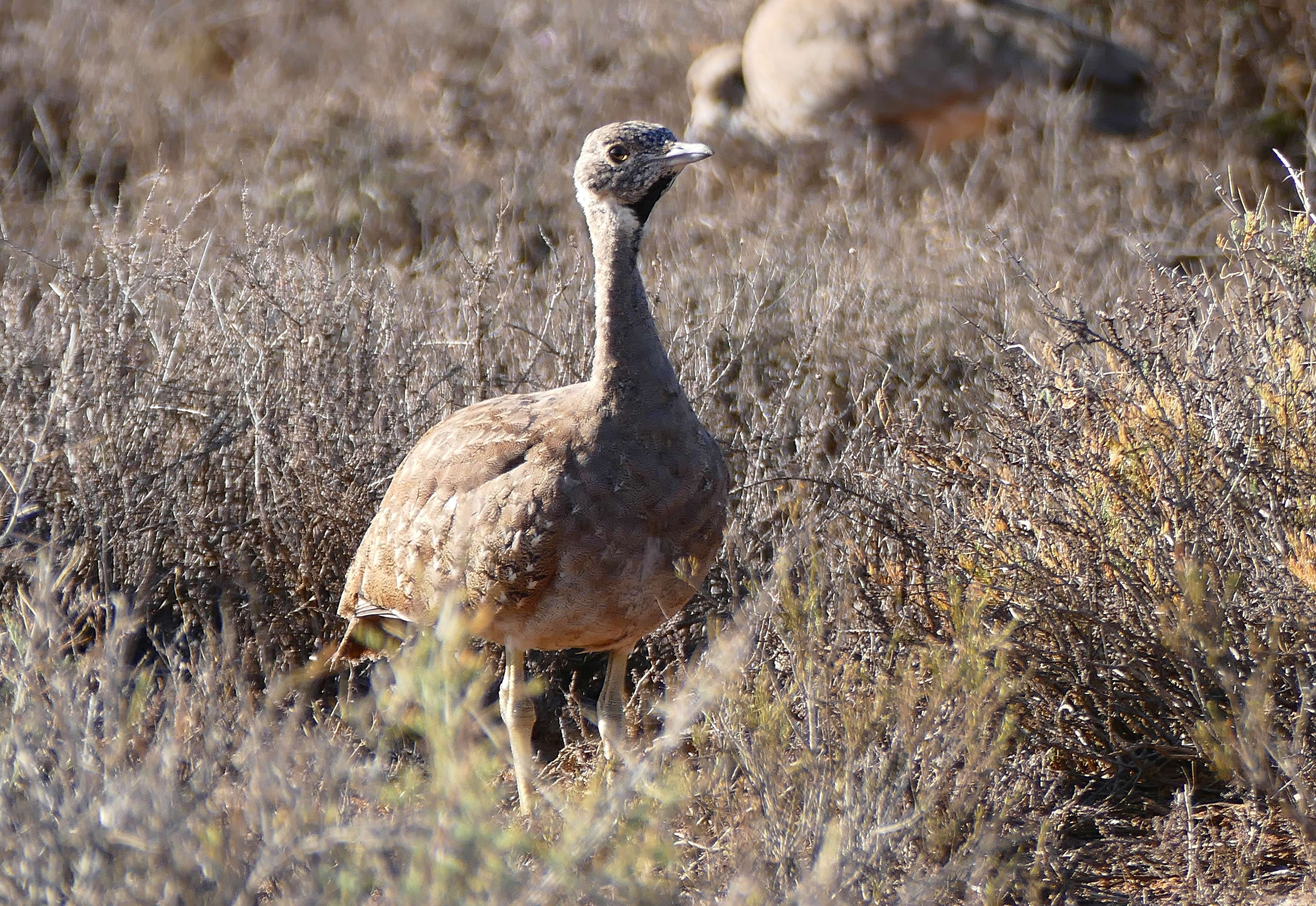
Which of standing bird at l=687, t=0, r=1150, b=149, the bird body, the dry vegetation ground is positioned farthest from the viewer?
standing bird at l=687, t=0, r=1150, b=149

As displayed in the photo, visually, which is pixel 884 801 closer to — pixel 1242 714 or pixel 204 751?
pixel 1242 714

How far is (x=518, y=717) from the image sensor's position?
386cm

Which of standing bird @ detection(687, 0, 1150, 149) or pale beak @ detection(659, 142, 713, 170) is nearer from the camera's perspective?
pale beak @ detection(659, 142, 713, 170)

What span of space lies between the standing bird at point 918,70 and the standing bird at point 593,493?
17.9 feet

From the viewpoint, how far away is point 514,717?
3852 millimetres

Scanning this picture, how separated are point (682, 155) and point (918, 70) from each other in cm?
589

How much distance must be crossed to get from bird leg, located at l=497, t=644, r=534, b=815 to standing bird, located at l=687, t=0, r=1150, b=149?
5.71 meters

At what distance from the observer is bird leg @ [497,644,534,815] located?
3.69 meters

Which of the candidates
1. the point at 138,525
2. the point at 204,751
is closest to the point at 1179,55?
the point at 138,525

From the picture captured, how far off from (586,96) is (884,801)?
8.14 m

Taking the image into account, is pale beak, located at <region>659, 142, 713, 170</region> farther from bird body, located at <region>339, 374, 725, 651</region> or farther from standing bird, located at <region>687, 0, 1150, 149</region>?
standing bird, located at <region>687, 0, 1150, 149</region>

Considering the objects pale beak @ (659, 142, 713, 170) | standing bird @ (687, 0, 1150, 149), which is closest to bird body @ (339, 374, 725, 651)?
pale beak @ (659, 142, 713, 170)

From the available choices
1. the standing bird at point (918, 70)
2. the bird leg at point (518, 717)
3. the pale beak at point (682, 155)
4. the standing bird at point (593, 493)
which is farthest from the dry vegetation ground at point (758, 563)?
the standing bird at point (918, 70)

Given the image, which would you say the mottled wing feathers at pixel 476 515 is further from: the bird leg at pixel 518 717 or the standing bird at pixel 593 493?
the bird leg at pixel 518 717
